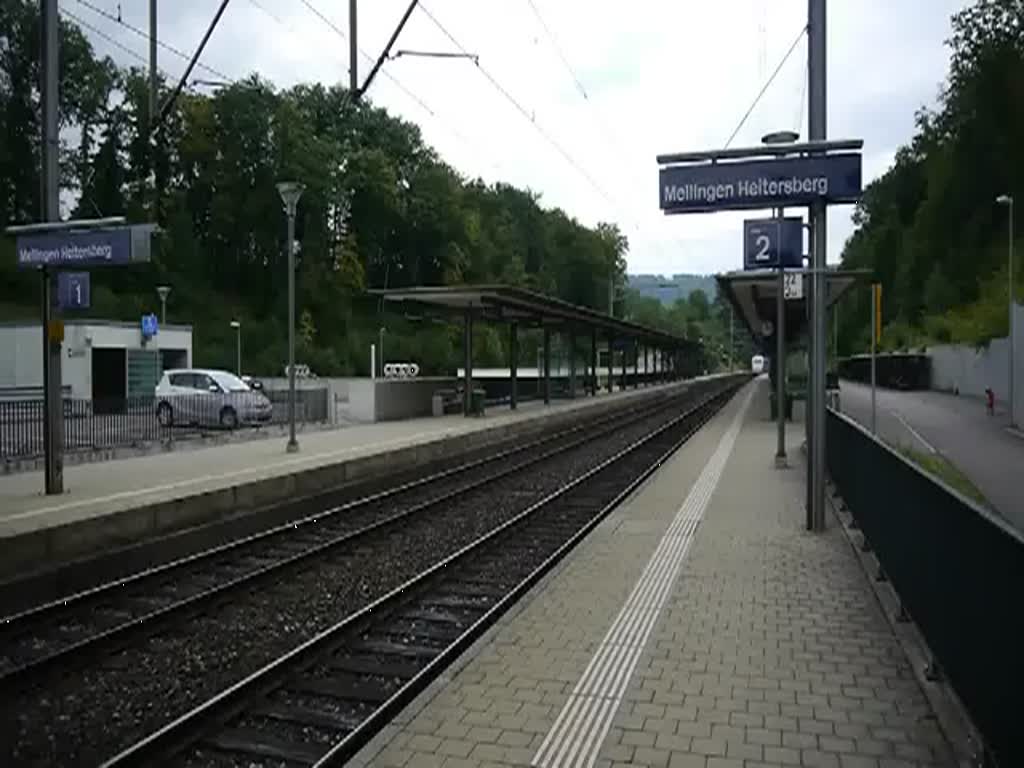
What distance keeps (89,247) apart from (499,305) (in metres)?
18.1

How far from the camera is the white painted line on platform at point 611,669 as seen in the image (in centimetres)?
432

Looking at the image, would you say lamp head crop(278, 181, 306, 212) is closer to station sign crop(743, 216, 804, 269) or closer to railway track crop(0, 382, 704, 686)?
railway track crop(0, 382, 704, 686)

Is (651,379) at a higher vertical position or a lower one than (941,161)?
lower

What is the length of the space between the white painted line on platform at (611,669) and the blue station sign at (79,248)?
7.09m

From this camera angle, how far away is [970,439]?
2181 centimetres

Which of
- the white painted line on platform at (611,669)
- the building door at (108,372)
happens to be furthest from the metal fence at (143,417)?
the building door at (108,372)

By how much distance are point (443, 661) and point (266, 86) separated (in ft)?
205

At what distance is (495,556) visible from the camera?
969 centimetres

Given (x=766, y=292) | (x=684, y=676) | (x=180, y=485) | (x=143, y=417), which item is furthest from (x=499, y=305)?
(x=684, y=676)

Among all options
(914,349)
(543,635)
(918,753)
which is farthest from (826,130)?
(914,349)

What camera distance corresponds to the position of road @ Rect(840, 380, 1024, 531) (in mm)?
13336

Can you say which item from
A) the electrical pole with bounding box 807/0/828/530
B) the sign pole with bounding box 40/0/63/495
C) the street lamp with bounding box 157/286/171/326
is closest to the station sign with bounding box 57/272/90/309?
the sign pole with bounding box 40/0/63/495

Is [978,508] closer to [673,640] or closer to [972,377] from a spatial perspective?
[673,640]

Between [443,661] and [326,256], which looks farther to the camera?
[326,256]
